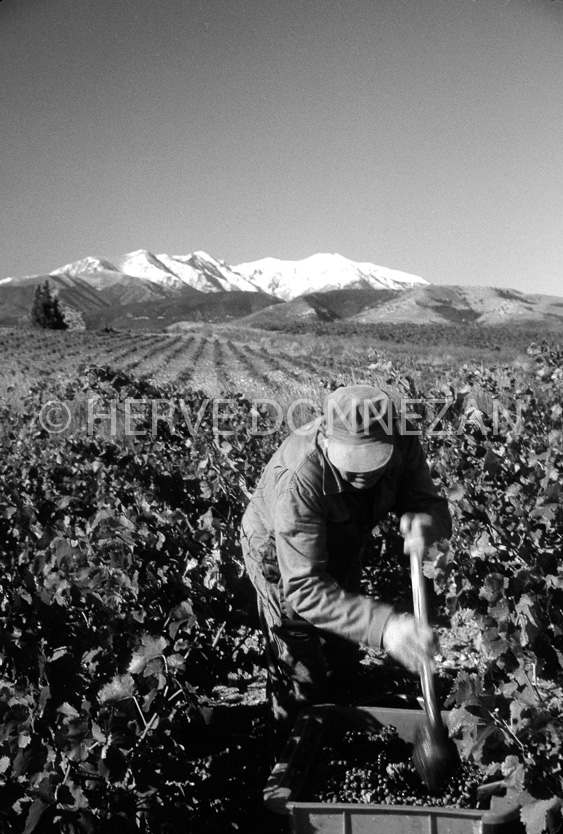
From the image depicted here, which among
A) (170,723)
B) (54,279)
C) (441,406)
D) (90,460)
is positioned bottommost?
(170,723)

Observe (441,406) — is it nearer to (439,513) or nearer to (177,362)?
(439,513)

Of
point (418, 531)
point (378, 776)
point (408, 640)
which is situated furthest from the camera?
point (418, 531)

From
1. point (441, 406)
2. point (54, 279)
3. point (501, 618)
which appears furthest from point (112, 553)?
point (54, 279)

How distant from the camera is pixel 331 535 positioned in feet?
7.83

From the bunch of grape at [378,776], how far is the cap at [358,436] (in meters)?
0.84

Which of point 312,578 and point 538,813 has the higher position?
point 312,578

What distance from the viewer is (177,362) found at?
82.6ft

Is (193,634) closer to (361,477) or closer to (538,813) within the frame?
(361,477)

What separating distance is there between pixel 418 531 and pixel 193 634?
0.80m

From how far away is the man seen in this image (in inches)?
76.7

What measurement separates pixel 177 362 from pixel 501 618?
24.0m

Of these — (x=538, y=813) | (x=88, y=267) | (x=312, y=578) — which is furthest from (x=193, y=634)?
(x=88, y=267)

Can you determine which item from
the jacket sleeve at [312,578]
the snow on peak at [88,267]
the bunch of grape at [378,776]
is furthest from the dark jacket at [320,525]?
the snow on peak at [88,267]

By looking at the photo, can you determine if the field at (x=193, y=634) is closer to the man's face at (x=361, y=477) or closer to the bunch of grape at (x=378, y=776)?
the bunch of grape at (x=378, y=776)
